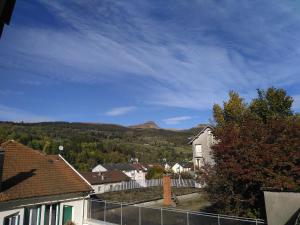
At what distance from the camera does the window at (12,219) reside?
1669 centimetres

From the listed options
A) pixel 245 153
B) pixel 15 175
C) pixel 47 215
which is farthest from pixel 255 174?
→ pixel 15 175

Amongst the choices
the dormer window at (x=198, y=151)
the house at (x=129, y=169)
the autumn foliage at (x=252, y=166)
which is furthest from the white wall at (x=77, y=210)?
the house at (x=129, y=169)

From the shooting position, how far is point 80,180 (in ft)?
75.3

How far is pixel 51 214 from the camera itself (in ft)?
63.6

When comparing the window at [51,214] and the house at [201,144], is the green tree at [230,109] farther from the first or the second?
the window at [51,214]

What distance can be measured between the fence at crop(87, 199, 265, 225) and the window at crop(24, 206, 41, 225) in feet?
12.5

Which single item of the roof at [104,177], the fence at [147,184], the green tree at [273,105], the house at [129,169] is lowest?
the fence at [147,184]

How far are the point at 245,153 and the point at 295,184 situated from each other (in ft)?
8.74

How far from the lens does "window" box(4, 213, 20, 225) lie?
1669 cm

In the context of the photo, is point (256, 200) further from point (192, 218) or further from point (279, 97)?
point (279, 97)

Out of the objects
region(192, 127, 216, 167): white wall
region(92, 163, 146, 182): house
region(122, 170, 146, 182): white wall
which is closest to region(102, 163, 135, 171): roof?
region(92, 163, 146, 182): house

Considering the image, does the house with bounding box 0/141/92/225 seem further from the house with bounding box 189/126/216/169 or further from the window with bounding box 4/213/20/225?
the house with bounding box 189/126/216/169

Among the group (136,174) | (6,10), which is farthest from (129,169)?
(6,10)

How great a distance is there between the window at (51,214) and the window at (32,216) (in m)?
0.65
